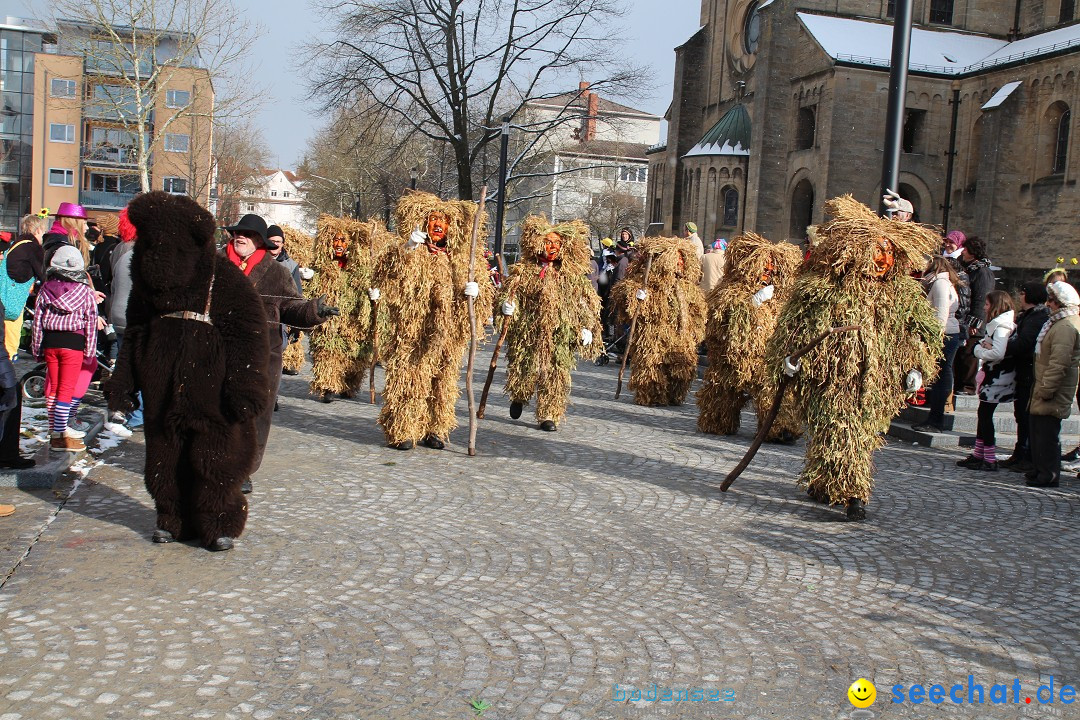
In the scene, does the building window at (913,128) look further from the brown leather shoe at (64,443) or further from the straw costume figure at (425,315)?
the brown leather shoe at (64,443)

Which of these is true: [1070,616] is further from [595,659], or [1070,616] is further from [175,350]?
[175,350]

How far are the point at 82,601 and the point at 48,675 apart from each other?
0.90 m

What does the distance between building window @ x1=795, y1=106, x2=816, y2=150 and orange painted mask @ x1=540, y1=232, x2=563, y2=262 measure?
109ft

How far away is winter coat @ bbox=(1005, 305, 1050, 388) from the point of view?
9.40 m

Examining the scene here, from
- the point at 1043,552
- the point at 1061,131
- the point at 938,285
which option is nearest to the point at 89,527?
the point at 1043,552

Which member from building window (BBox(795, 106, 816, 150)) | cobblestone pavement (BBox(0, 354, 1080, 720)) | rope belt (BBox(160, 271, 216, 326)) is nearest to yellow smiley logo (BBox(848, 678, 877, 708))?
cobblestone pavement (BBox(0, 354, 1080, 720))

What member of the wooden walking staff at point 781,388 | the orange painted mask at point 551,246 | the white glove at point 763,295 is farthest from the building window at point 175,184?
the wooden walking staff at point 781,388

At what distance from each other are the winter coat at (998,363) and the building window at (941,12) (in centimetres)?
3809

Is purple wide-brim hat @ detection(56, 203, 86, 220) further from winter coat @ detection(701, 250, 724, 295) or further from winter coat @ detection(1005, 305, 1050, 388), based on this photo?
winter coat @ detection(1005, 305, 1050, 388)

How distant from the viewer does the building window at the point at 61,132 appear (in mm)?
68875

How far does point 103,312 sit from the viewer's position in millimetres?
11969

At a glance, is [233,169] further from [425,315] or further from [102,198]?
[425,315]

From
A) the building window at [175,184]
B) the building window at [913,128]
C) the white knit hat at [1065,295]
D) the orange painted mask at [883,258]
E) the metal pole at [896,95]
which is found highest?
the building window at [913,128]

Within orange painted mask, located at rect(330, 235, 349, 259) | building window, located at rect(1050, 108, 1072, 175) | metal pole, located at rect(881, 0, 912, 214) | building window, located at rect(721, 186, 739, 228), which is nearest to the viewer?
metal pole, located at rect(881, 0, 912, 214)
